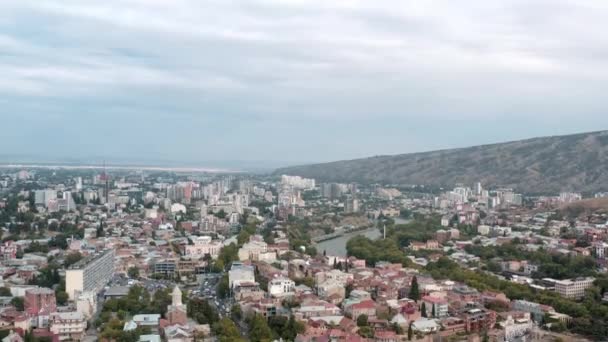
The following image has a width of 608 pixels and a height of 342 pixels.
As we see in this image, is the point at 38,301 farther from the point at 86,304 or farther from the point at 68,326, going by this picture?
the point at 68,326

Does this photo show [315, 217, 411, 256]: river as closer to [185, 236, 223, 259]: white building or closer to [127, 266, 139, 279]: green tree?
[185, 236, 223, 259]: white building

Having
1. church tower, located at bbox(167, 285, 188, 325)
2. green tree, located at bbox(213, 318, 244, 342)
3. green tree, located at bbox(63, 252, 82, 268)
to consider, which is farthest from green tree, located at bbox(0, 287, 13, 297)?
green tree, located at bbox(213, 318, 244, 342)

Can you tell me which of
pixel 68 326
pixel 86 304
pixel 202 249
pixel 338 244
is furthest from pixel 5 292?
pixel 338 244

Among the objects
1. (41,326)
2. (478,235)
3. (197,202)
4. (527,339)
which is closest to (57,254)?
(41,326)

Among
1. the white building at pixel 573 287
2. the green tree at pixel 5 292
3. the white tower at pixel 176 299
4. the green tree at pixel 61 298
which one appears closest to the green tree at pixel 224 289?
the white tower at pixel 176 299

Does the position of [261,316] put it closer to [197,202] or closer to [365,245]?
[365,245]

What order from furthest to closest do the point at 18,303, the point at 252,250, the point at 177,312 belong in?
the point at 252,250 < the point at 18,303 < the point at 177,312
